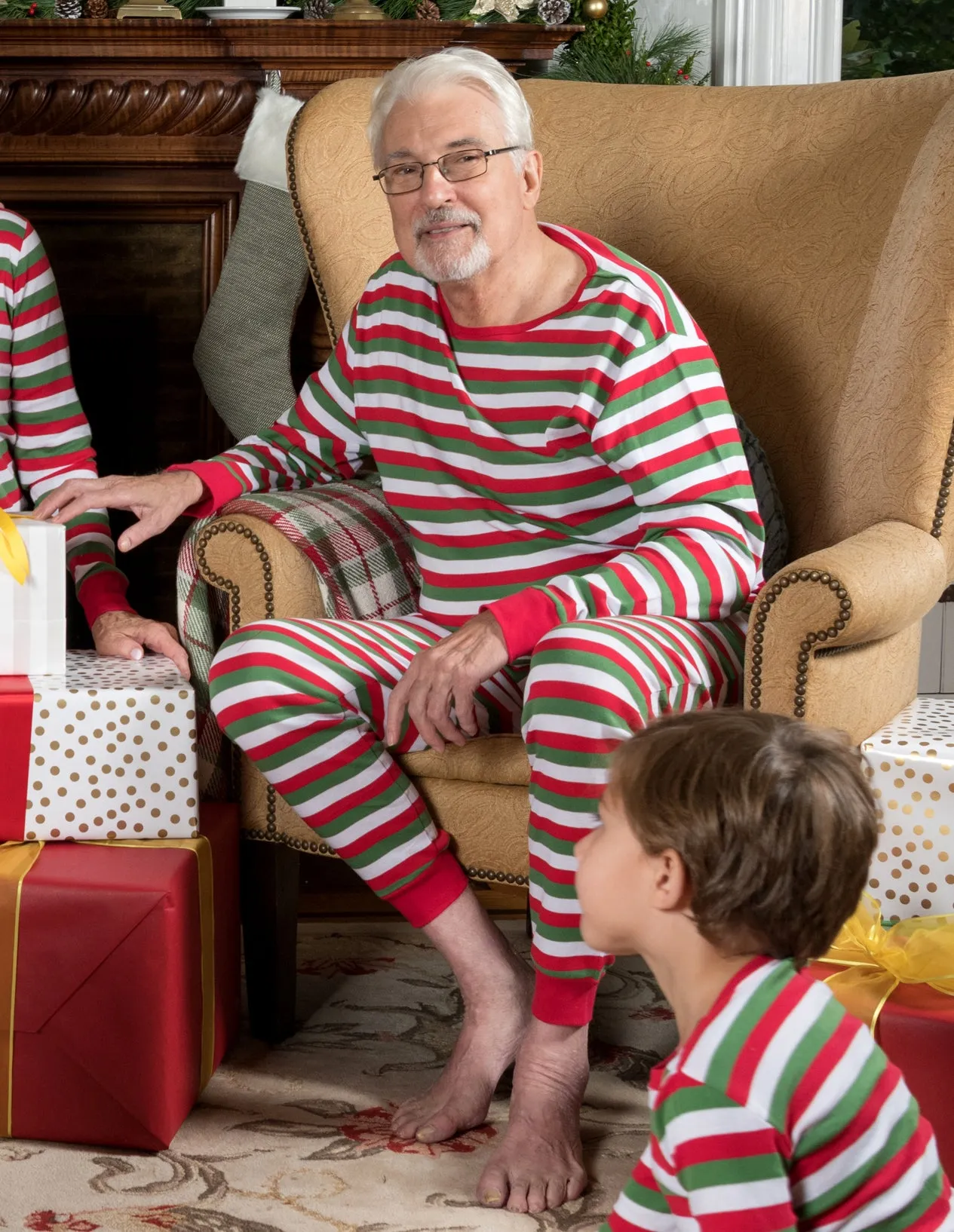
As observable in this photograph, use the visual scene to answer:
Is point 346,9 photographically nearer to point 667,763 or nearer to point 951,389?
point 951,389

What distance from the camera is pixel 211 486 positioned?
179 cm

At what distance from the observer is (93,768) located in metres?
1.57

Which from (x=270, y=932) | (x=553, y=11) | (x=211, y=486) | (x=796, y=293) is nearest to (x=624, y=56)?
(x=553, y=11)

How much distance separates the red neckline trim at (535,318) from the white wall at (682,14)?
1.31 meters

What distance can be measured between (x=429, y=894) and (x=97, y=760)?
38 cm

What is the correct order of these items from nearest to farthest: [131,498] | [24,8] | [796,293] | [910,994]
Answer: [910,994]
[131,498]
[796,293]
[24,8]

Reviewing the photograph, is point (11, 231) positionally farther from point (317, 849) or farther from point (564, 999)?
point (564, 999)

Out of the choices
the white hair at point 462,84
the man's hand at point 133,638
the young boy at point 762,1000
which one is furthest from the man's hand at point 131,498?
the young boy at point 762,1000

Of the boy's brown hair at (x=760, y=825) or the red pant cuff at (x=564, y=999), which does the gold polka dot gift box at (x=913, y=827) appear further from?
the boy's brown hair at (x=760, y=825)

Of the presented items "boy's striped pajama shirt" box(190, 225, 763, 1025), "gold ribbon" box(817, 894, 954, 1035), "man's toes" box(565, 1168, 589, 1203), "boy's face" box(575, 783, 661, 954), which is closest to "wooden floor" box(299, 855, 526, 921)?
"boy's striped pajama shirt" box(190, 225, 763, 1025)

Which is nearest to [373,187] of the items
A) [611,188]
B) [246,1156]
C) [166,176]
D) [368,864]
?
[611,188]

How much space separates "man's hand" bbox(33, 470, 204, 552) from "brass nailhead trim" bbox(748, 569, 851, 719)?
0.70 metres

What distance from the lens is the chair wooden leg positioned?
5.79 feet

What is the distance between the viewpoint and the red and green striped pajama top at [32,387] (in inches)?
76.4
